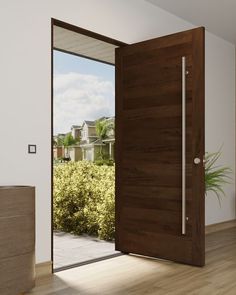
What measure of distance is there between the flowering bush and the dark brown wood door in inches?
55.9

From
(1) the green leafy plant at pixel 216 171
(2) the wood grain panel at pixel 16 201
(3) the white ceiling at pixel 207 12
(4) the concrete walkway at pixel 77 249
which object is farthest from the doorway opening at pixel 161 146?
(1) the green leafy plant at pixel 216 171

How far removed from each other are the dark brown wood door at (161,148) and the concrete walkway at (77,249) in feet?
1.42

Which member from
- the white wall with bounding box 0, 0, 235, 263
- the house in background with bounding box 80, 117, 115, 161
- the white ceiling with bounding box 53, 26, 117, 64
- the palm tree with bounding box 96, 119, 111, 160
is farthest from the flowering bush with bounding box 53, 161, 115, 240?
the white wall with bounding box 0, 0, 235, 263

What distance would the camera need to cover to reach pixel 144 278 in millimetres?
3061

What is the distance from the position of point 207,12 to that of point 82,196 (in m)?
3.02

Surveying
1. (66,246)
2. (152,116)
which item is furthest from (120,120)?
(66,246)

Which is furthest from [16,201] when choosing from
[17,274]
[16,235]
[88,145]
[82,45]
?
[88,145]

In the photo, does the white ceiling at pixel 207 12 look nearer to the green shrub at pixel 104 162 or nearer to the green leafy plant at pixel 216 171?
the green leafy plant at pixel 216 171

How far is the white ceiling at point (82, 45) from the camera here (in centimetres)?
456

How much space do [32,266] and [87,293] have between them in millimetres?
416

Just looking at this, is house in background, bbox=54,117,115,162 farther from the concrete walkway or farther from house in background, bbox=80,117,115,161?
the concrete walkway

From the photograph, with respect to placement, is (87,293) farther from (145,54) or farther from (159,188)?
(145,54)

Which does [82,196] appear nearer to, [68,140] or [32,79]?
[68,140]

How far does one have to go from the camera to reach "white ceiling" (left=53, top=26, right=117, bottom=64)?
4.56m
